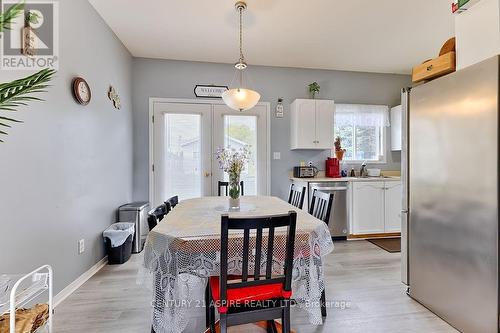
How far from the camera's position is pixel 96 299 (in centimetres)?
222

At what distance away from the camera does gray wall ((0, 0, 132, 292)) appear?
1714 mm

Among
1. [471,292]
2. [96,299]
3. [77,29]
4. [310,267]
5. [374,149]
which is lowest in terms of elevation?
[96,299]

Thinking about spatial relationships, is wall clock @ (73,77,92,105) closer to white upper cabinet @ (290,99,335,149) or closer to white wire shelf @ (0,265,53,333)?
white wire shelf @ (0,265,53,333)

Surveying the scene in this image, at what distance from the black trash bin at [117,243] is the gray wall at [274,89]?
3.43 ft

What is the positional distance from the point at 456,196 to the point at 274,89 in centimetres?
306

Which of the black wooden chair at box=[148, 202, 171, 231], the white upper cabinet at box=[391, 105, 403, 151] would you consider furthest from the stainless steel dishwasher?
the black wooden chair at box=[148, 202, 171, 231]

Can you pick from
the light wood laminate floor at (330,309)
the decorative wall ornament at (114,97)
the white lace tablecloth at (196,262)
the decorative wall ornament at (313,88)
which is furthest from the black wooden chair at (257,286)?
the decorative wall ornament at (313,88)

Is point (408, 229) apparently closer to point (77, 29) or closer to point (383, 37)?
point (383, 37)

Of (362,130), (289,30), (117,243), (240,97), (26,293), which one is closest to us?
(26,293)

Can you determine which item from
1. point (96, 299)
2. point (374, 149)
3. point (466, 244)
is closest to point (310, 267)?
point (466, 244)

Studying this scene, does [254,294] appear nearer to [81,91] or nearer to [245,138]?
[81,91]

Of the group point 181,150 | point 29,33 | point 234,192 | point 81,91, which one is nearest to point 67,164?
point 81,91

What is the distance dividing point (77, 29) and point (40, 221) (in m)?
1.73

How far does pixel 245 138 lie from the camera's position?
419cm
